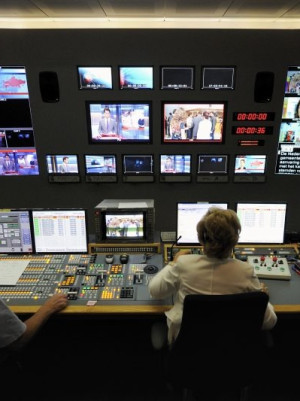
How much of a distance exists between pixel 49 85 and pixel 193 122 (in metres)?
1.74

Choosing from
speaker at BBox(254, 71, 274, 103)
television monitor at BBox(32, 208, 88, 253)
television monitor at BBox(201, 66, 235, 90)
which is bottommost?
television monitor at BBox(32, 208, 88, 253)

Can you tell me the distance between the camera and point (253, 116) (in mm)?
3674

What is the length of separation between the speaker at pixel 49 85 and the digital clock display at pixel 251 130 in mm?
2188

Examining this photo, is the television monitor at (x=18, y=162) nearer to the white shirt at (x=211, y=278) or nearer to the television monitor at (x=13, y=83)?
the television monitor at (x=13, y=83)

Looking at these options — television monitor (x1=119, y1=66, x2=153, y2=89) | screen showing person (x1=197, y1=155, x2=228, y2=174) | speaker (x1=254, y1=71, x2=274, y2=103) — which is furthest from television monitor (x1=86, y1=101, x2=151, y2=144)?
speaker (x1=254, y1=71, x2=274, y2=103)

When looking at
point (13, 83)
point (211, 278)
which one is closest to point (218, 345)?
point (211, 278)

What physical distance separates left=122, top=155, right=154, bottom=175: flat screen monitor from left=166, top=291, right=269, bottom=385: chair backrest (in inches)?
107

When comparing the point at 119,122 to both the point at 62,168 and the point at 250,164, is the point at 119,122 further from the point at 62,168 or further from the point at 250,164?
the point at 250,164

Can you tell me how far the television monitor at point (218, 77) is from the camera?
3.52 metres

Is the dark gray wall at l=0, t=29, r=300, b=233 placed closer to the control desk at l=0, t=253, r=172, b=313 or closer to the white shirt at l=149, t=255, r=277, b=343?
the control desk at l=0, t=253, r=172, b=313

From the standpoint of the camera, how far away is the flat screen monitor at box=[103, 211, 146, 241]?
221cm

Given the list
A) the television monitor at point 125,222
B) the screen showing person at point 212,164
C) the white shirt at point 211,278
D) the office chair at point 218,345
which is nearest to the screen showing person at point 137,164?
the screen showing person at point 212,164

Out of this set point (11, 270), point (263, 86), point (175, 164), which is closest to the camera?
point (11, 270)

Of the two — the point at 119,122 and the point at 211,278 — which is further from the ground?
the point at 119,122
